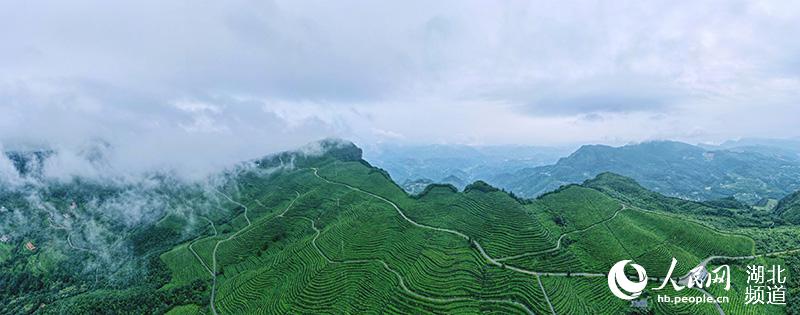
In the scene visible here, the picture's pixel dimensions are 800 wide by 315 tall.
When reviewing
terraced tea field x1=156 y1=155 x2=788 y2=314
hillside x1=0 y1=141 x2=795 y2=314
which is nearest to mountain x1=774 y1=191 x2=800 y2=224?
hillside x1=0 y1=141 x2=795 y2=314

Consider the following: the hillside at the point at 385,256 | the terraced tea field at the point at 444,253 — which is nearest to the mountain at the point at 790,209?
the hillside at the point at 385,256

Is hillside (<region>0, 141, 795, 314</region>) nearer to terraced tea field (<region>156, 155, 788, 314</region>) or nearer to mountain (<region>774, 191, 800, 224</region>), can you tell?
terraced tea field (<region>156, 155, 788, 314</region>)

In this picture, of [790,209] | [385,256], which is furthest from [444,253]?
[790,209]

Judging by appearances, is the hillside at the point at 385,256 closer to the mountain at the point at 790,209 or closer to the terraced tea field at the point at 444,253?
the terraced tea field at the point at 444,253

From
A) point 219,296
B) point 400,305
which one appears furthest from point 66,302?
point 400,305

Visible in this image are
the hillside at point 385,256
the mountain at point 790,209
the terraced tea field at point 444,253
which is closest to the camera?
the terraced tea field at point 444,253

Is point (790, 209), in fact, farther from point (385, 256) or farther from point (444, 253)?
point (385, 256)

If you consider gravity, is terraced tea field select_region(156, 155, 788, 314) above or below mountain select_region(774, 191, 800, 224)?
below

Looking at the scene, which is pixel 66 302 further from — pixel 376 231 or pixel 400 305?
pixel 400 305
